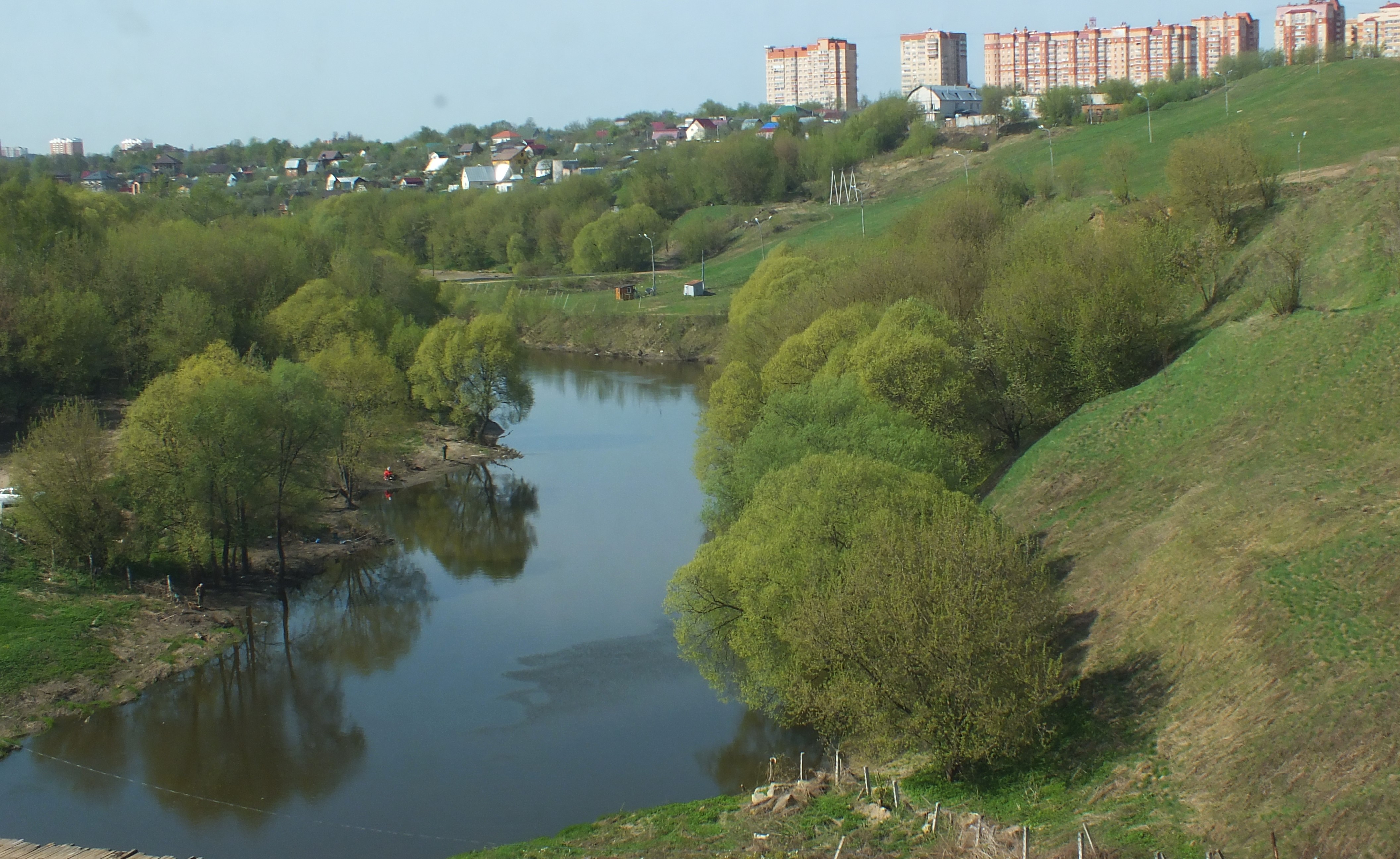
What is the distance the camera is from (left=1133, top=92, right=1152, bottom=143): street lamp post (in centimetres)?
6368

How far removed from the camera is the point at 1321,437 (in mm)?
20359

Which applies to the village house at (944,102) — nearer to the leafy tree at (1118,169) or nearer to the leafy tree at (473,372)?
the leafy tree at (1118,169)

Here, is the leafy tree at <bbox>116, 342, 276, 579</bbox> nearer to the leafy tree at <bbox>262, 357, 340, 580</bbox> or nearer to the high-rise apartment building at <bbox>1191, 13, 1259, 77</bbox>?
the leafy tree at <bbox>262, 357, 340, 580</bbox>

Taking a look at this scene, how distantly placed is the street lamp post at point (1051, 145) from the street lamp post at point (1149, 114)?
5.09 meters

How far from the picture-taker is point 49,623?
910 inches

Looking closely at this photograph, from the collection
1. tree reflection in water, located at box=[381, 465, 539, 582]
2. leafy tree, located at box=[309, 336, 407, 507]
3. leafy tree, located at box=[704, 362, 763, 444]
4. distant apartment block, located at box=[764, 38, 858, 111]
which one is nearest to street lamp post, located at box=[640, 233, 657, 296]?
leafy tree, located at box=[309, 336, 407, 507]

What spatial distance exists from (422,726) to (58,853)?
721cm

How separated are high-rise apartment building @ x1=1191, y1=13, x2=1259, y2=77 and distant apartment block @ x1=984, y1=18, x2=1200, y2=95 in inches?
41.0

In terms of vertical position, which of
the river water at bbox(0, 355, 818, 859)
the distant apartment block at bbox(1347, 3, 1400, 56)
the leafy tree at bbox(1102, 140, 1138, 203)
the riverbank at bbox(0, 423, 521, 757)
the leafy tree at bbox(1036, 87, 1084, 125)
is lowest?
the river water at bbox(0, 355, 818, 859)

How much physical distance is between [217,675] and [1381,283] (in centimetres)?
2524

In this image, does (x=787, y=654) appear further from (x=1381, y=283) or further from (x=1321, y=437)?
(x=1381, y=283)

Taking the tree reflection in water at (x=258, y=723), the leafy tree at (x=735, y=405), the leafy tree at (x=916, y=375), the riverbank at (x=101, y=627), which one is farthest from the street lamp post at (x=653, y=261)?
the tree reflection in water at (x=258, y=723)

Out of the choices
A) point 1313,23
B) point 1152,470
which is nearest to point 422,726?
point 1152,470

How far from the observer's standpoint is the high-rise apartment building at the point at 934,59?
541 feet
